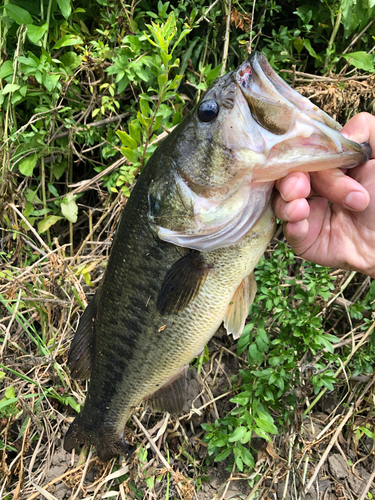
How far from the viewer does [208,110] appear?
1.23 metres

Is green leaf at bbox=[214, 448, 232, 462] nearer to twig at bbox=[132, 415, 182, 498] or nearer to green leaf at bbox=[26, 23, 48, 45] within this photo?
twig at bbox=[132, 415, 182, 498]

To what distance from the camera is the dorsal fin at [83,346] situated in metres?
1.73

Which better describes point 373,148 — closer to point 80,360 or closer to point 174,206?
point 174,206

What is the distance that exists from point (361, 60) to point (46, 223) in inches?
90.6

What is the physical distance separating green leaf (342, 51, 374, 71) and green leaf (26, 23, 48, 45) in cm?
183

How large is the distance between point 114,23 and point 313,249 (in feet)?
6.26

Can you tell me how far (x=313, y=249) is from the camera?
1.58 metres

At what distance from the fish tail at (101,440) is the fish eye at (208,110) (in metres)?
1.56

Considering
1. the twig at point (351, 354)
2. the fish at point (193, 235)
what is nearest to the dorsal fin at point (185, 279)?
the fish at point (193, 235)

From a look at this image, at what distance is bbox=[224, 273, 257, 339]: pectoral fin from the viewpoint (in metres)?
1.52

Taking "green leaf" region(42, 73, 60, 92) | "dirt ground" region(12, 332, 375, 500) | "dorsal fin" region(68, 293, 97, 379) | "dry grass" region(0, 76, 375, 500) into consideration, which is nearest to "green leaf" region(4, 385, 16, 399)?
"dry grass" region(0, 76, 375, 500)

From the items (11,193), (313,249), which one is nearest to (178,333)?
(313,249)

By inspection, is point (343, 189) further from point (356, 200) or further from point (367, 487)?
point (367, 487)

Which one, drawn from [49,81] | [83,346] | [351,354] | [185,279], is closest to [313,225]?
[185,279]
